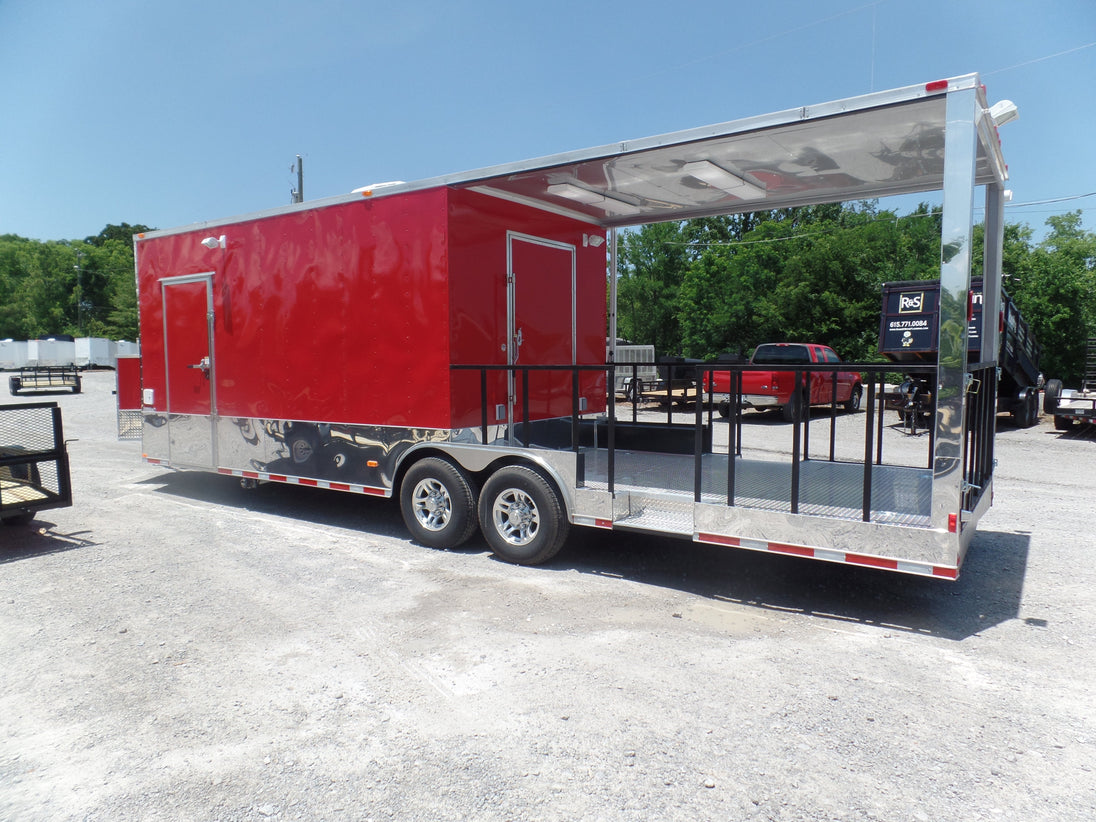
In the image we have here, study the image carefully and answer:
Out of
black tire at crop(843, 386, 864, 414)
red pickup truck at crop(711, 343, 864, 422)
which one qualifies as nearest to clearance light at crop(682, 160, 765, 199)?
red pickup truck at crop(711, 343, 864, 422)

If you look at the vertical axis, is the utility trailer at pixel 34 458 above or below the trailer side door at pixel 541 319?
below

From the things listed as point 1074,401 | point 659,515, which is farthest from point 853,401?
point 659,515

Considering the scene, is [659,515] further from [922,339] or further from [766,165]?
[922,339]

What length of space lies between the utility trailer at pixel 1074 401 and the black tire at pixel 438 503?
40.8 ft

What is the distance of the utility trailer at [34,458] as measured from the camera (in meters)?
6.76

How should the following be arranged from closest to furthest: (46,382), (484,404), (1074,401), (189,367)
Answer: (484,404)
(189,367)
(1074,401)
(46,382)

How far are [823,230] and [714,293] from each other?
13.6 feet

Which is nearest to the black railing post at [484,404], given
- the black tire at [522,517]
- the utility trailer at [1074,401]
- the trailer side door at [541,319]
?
the black tire at [522,517]

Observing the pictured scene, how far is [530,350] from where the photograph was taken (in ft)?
24.2

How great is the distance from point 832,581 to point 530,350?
3.40m

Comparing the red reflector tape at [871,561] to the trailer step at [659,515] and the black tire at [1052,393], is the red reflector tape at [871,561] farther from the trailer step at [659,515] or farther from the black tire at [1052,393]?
the black tire at [1052,393]

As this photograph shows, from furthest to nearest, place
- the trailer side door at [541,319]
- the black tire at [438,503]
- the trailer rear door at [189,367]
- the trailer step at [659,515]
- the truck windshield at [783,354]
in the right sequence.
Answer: the truck windshield at [783,354] → the trailer rear door at [189,367] → the trailer side door at [541,319] → the black tire at [438,503] → the trailer step at [659,515]

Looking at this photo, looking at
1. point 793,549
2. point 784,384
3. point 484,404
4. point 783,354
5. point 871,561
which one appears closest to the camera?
point 871,561

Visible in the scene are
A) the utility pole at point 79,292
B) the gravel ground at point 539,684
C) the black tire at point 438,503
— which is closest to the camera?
the gravel ground at point 539,684
